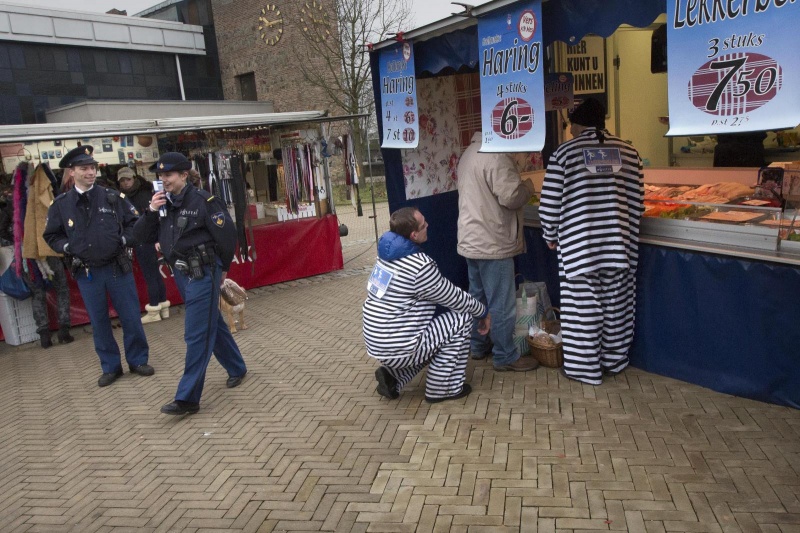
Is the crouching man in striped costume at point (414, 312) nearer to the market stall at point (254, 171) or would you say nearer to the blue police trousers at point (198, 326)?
the blue police trousers at point (198, 326)

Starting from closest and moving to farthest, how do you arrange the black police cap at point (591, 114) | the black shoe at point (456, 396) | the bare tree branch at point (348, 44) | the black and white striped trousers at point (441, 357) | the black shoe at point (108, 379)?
the black and white striped trousers at point (441, 357)
the black police cap at point (591, 114)
the black shoe at point (456, 396)
the black shoe at point (108, 379)
the bare tree branch at point (348, 44)

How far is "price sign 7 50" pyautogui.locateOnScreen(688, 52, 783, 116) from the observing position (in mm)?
2754

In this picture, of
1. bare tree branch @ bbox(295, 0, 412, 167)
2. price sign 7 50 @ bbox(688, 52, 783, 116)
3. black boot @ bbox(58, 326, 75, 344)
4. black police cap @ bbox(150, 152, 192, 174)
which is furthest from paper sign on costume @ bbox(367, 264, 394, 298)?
bare tree branch @ bbox(295, 0, 412, 167)

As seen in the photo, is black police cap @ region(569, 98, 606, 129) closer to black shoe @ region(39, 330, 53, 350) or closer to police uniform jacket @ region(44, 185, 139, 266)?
police uniform jacket @ region(44, 185, 139, 266)

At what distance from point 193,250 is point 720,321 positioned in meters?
3.74

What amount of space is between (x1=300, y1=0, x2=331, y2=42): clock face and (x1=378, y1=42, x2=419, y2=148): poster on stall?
15.3 m

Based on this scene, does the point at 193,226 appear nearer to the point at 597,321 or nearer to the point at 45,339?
the point at 597,321

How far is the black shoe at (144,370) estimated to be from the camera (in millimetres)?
5871

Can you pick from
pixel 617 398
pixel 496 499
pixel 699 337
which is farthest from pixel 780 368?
pixel 496 499

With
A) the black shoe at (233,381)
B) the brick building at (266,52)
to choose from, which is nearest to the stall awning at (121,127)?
the black shoe at (233,381)

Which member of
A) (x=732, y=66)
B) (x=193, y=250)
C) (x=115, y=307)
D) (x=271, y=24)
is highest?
(x=271, y=24)

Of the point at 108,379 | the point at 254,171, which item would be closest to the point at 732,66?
the point at 108,379

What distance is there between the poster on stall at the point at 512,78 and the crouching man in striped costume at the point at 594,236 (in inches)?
19.8

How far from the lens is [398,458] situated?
3863 millimetres
